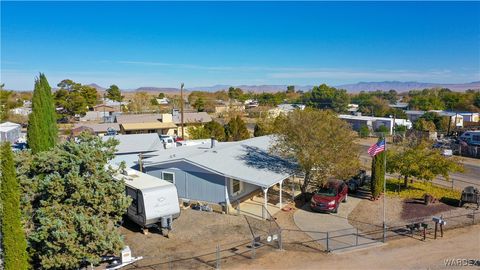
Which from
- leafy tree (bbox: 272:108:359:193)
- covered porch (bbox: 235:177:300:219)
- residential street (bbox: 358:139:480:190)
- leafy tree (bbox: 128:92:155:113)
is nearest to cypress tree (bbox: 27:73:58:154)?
covered porch (bbox: 235:177:300:219)

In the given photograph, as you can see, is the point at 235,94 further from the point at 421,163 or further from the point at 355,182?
the point at 421,163

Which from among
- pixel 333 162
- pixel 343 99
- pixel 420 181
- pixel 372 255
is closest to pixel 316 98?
pixel 343 99

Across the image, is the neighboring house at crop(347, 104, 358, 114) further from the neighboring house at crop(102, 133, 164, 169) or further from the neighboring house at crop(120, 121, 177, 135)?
the neighboring house at crop(102, 133, 164, 169)

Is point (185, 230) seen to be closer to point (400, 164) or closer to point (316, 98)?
point (400, 164)

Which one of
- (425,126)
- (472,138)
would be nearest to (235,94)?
(425,126)

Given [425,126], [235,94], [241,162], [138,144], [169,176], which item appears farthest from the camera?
[235,94]
